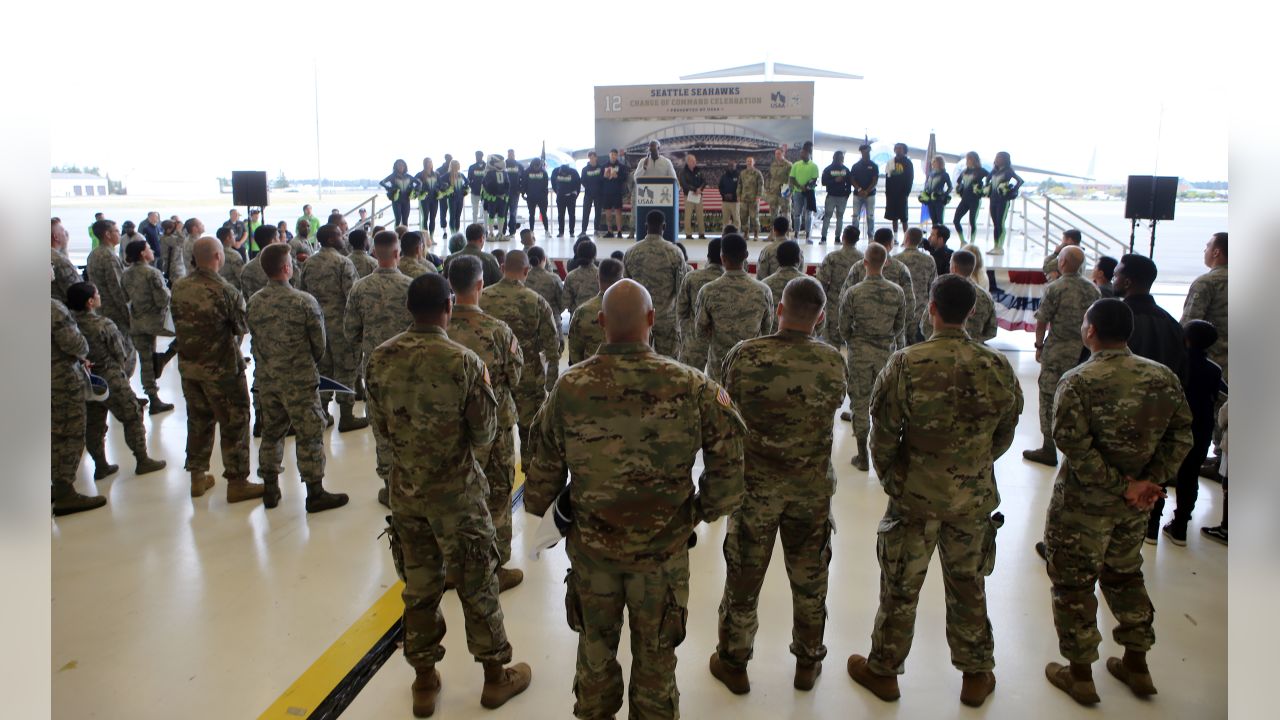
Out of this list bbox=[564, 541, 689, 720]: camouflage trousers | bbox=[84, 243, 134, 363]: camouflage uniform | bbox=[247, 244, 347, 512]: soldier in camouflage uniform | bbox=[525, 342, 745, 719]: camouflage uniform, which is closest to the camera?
bbox=[525, 342, 745, 719]: camouflage uniform

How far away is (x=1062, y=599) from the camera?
3402 mm

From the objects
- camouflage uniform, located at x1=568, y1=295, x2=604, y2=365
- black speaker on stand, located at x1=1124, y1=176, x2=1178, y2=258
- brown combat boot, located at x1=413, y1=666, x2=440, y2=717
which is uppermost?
black speaker on stand, located at x1=1124, y1=176, x2=1178, y2=258

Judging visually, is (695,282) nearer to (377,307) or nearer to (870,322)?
(870,322)

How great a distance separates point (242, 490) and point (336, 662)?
2.56 m

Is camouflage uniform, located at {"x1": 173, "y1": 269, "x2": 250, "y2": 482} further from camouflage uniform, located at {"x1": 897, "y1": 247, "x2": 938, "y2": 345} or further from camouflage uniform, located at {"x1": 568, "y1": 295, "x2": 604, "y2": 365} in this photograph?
camouflage uniform, located at {"x1": 897, "y1": 247, "x2": 938, "y2": 345}

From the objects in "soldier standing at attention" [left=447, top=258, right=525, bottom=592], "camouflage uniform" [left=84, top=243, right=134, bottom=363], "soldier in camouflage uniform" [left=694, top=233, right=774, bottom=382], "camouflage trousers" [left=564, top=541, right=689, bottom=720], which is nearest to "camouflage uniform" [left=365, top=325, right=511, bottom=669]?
"camouflage trousers" [left=564, top=541, right=689, bottom=720]

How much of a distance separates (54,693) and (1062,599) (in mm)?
4458

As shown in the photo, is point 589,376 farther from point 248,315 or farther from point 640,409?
point 248,315

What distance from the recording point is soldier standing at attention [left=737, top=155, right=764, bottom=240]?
13.4m

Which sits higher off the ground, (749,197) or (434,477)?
(749,197)

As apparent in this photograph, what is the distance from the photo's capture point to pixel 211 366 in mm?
5457

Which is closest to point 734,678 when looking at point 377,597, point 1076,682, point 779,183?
point 1076,682

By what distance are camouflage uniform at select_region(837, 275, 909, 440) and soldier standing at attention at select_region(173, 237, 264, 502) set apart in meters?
4.43
